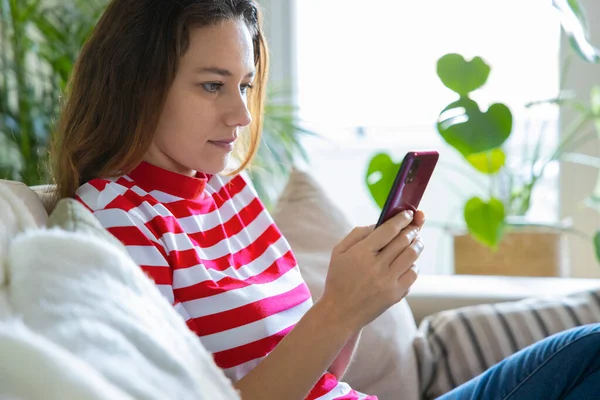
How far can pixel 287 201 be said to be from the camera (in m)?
1.64

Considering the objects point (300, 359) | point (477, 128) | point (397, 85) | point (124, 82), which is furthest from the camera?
point (397, 85)

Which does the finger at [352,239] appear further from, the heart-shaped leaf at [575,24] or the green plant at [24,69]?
the green plant at [24,69]

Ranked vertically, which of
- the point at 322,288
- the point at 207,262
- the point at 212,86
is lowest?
the point at 322,288

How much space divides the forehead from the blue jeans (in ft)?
1.85

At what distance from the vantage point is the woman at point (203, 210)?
96cm

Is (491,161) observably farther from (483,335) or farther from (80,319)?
(80,319)

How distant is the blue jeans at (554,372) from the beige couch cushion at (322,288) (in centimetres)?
32

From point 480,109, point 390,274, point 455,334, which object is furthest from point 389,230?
point 480,109

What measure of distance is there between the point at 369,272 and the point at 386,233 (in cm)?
5

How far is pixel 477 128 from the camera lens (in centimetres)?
201

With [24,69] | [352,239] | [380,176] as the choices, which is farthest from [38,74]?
[352,239]

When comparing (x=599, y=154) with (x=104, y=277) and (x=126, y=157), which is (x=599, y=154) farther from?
(x=104, y=277)

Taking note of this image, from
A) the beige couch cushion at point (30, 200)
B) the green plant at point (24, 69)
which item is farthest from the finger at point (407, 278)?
the green plant at point (24, 69)

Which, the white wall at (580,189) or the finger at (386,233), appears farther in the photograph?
the white wall at (580,189)
